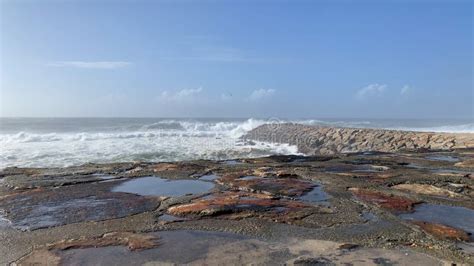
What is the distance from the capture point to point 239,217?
7277mm

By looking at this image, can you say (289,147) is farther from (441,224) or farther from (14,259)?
(14,259)

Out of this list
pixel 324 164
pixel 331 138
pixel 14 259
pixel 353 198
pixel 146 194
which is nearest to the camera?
pixel 14 259

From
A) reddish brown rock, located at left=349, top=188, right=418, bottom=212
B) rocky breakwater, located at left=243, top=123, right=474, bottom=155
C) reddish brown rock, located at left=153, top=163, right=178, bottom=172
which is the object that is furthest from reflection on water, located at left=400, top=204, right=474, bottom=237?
rocky breakwater, located at left=243, top=123, right=474, bottom=155

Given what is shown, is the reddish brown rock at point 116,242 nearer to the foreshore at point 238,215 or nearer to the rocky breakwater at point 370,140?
the foreshore at point 238,215

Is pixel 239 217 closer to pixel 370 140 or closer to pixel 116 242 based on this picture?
pixel 116 242

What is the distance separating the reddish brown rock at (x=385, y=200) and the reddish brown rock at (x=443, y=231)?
1048 mm

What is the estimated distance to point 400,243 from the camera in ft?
19.2

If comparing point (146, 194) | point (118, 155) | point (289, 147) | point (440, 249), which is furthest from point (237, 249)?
point (289, 147)

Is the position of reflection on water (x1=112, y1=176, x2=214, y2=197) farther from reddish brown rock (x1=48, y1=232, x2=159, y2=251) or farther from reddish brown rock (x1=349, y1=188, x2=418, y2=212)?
reddish brown rock (x1=349, y1=188, x2=418, y2=212)

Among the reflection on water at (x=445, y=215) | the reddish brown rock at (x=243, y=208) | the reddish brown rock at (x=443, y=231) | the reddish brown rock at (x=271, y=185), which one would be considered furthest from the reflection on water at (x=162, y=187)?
the reddish brown rock at (x=443, y=231)

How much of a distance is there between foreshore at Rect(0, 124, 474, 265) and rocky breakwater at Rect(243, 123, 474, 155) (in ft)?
29.9

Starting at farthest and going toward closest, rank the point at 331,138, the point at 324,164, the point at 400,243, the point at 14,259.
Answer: the point at 331,138
the point at 324,164
the point at 400,243
the point at 14,259

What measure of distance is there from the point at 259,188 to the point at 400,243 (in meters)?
4.36

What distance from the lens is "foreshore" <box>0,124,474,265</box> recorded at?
5.46m
